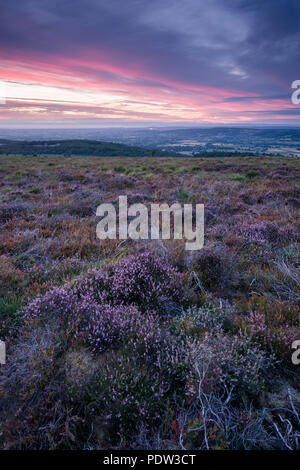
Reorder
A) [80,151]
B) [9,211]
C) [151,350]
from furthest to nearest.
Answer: [80,151]
[9,211]
[151,350]

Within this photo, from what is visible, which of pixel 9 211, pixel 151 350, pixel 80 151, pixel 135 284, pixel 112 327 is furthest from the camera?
pixel 80 151

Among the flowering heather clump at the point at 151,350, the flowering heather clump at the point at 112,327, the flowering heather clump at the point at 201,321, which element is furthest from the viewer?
the flowering heather clump at the point at 201,321

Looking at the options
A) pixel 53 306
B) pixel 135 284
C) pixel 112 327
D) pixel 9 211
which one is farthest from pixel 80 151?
pixel 112 327

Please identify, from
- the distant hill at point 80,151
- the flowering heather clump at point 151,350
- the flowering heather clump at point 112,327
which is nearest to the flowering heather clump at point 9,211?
the flowering heather clump at point 151,350

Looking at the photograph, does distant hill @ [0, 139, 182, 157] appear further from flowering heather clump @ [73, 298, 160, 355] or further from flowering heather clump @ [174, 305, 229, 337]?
flowering heather clump @ [73, 298, 160, 355]

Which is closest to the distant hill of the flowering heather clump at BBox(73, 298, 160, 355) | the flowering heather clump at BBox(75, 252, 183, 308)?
the flowering heather clump at BBox(75, 252, 183, 308)

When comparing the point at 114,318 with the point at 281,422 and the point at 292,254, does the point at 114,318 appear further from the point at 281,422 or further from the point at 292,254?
the point at 292,254

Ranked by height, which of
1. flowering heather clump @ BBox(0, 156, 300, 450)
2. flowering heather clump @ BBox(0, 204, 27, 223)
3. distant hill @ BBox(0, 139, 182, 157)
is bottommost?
flowering heather clump @ BBox(0, 156, 300, 450)

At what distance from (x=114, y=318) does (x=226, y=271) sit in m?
2.19

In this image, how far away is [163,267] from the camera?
3.73 metres

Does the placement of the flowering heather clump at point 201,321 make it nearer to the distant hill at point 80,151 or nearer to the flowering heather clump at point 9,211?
the flowering heather clump at point 9,211

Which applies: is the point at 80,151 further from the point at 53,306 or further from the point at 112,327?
the point at 112,327

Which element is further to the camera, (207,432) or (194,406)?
(194,406)
